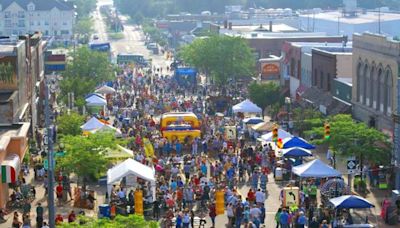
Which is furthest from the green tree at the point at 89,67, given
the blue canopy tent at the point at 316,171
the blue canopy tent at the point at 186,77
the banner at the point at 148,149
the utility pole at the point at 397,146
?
the blue canopy tent at the point at 316,171

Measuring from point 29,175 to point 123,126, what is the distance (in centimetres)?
1451

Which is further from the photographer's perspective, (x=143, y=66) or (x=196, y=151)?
(x=143, y=66)

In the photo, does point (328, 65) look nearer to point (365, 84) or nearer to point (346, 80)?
point (346, 80)

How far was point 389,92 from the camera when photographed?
5412cm

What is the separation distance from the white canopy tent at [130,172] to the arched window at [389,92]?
52.5 feet

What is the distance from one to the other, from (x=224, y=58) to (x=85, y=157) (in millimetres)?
55930

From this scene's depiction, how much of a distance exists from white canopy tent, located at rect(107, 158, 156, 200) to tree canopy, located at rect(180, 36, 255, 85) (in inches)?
2182

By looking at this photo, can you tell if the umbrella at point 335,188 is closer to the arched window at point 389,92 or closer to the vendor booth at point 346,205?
the vendor booth at point 346,205

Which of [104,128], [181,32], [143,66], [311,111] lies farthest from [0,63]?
[181,32]

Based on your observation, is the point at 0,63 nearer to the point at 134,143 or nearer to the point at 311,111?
the point at 134,143

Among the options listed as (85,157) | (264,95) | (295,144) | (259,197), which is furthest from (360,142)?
(264,95)

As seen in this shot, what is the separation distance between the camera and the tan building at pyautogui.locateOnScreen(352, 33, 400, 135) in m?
53.4

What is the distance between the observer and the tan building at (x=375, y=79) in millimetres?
53406

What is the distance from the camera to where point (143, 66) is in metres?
134
